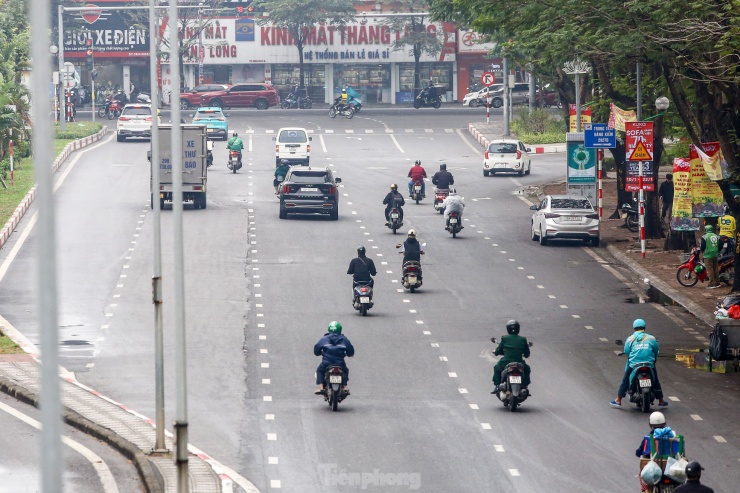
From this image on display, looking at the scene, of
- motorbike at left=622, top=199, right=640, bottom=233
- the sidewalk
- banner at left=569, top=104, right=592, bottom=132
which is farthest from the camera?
banner at left=569, top=104, right=592, bottom=132

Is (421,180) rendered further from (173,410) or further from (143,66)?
(143,66)

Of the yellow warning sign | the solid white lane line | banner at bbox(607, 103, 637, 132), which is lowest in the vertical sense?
the solid white lane line

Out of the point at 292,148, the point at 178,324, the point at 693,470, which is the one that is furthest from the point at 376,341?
the point at 292,148

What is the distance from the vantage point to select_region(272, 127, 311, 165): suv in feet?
180

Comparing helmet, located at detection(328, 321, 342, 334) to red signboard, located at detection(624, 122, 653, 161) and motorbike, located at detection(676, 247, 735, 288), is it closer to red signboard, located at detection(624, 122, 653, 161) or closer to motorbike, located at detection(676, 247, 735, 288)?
motorbike, located at detection(676, 247, 735, 288)

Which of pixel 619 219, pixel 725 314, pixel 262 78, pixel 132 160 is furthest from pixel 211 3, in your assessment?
pixel 725 314

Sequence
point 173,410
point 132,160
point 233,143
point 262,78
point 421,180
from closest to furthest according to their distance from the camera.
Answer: point 173,410
point 421,180
point 233,143
point 132,160
point 262,78

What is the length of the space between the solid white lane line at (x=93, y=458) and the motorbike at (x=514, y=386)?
19.0 feet

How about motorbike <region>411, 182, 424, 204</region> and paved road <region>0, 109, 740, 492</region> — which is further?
motorbike <region>411, 182, 424, 204</region>

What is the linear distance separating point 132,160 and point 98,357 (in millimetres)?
31994

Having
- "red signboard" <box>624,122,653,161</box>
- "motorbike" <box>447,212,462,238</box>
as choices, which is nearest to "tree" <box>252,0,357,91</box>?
"motorbike" <box>447,212,462,238</box>

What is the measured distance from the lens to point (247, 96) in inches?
3238

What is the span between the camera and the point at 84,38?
90062 mm

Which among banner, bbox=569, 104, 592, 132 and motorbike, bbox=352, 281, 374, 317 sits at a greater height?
banner, bbox=569, 104, 592, 132
